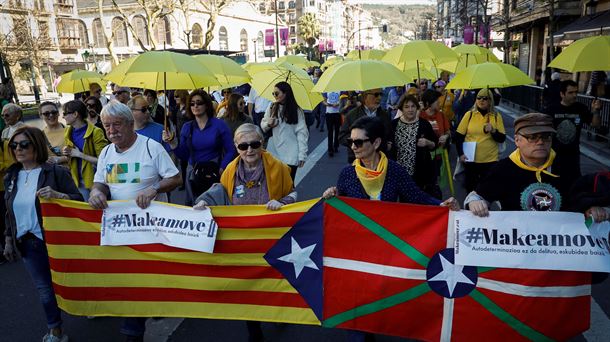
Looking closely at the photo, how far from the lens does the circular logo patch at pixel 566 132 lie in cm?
515

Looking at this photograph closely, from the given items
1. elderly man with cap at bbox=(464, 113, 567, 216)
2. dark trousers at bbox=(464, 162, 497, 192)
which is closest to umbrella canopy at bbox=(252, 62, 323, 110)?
dark trousers at bbox=(464, 162, 497, 192)

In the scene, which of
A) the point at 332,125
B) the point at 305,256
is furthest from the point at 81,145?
the point at 332,125

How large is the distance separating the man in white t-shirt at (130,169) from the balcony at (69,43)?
60279mm

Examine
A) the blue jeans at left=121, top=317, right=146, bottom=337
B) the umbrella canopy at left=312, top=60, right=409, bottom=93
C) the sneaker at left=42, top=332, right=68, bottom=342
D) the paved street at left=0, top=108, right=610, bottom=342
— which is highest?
the umbrella canopy at left=312, top=60, right=409, bottom=93

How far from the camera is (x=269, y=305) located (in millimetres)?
3301

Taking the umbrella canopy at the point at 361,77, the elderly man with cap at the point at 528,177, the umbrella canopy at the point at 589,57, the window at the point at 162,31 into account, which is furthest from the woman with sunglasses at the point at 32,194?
the window at the point at 162,31

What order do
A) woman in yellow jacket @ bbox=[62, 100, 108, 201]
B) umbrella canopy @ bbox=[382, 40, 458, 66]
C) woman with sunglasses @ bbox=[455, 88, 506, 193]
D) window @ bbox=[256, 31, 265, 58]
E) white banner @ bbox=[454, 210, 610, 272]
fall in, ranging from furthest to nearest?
window @ bbox=[256, 31, 265, 58], umbrella canopy @ bbox=[382, 40, 458, 66], woman with sunglasses @ bbox=[455, 88, 506, 193], woman in yellow jacket @ bbox=[62, 100, 108, 201], white banner @ bbox=[454, 210, 610, 272]

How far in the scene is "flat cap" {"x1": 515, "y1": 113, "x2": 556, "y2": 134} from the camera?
284 centimetres

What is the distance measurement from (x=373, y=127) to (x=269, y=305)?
1448mm

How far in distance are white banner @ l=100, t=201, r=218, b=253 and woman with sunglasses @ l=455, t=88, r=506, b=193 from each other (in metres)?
3.96

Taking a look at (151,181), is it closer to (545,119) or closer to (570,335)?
(545,119)

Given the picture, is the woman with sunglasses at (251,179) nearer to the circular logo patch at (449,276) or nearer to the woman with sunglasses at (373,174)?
the woman with sunglasses at (373,174)

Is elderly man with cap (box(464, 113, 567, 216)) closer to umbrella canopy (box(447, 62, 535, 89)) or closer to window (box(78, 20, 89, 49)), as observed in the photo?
umbrella canopy (box(447, 62, 535, 89))

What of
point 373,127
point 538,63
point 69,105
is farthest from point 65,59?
point 373,127
